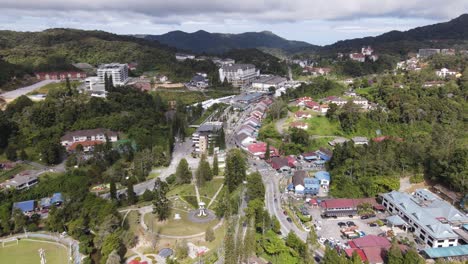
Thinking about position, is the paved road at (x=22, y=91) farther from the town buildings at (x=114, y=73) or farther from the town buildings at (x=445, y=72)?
the town buildings at (x=445, y=72)

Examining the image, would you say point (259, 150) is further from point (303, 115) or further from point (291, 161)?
point (303, 115)

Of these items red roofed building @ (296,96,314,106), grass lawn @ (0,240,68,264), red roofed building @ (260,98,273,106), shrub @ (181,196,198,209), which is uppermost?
red roofed building @ (296,96,314,106)

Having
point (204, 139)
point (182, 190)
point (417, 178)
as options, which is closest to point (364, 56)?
point (417, 178)

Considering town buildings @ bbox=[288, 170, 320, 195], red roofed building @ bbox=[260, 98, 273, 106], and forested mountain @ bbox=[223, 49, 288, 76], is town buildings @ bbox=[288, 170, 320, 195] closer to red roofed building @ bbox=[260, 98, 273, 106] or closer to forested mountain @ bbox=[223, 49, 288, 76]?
red roofed building @ bbox=[260, 98, 273, 106]

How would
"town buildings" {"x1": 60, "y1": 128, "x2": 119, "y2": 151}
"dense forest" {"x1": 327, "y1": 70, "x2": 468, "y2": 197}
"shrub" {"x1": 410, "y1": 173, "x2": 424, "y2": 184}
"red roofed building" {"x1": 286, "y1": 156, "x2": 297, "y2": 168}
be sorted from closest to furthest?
1. "dense forest" {"x1": 327, "y1": 70, "x2": 468, "y2": 197}
2. "shrub" {"x1": 410, "y1": 173, "x2": 424, "y2": 184}
3. "red roofed building" {"x1": 286, "y1": 156, "x2": 297, "y2": 168}
4. "town buildings" {"x1": 60, "y1": 128, "x2": 119, "y2": 151}

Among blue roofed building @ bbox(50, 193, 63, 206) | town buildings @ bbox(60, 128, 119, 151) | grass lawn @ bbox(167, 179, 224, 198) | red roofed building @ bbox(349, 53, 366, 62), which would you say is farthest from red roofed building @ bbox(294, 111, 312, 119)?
red roofed building @ bbox(349, 53, 366, 62)

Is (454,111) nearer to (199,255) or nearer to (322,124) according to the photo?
(322,124)
